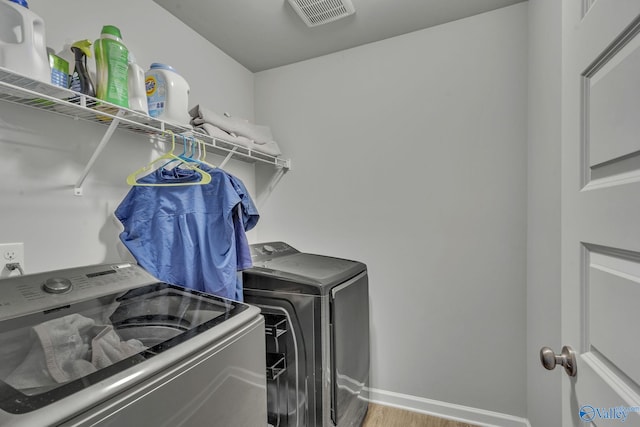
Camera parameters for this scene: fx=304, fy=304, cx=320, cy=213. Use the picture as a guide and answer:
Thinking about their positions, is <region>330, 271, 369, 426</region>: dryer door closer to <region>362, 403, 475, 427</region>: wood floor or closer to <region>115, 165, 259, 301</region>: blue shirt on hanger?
<region>362, 403, 475, 427</region>: wood floor

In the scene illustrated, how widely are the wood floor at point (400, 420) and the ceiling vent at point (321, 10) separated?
2.54 meters

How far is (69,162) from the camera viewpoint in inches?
50.1

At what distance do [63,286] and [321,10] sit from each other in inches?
72.1

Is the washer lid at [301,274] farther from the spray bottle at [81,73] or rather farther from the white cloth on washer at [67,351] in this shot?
the spray bottle at [81,73]

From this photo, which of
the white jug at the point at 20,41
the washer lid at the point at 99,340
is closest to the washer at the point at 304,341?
the washer lid at the point at 99,340

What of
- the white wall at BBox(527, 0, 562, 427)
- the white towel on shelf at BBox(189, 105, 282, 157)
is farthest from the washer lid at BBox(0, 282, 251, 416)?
the white wall at BBox(527, 0, 562, 427)

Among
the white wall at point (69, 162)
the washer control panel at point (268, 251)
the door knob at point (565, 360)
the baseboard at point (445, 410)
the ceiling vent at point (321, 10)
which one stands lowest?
the baseboard at point (445, 410)

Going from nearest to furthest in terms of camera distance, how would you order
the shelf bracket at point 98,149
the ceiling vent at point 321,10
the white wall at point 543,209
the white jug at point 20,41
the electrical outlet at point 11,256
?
1. the white jug at point 20,41
2. the electrical outlet at point 11,256
3. the shelf bracket at point 98,149
4. the white wall at point 543,209
5. the ceiling vent at point 321,10

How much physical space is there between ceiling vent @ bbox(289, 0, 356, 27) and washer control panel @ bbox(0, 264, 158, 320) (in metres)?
1.62

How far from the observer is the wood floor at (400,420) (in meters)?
1.92

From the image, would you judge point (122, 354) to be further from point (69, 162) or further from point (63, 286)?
point (69, 162)

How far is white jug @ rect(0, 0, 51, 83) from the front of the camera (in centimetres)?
90

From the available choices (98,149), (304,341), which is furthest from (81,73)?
(304,341)

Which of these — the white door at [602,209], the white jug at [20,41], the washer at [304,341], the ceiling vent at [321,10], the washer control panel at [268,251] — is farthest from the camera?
the washer control panel at [268,251]
